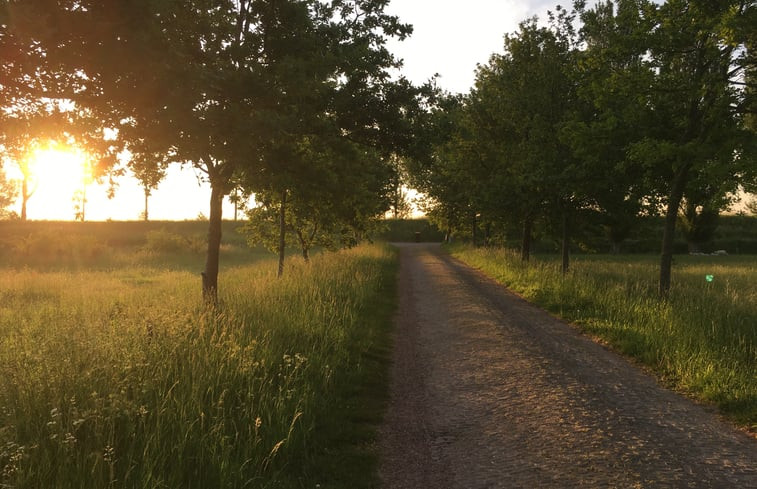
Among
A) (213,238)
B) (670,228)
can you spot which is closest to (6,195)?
(213,238)

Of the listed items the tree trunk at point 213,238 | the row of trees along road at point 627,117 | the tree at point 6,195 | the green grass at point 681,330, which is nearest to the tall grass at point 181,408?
the tree trunk at point 213,238

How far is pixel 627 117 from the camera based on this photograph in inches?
416

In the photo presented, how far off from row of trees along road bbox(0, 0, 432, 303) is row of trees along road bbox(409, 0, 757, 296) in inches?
76.1

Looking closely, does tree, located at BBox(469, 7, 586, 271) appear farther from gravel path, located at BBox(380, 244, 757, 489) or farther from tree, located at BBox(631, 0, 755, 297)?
gravel path, located at BBox(380, 244, 757, 489)

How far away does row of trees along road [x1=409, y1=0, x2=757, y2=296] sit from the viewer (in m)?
9.07

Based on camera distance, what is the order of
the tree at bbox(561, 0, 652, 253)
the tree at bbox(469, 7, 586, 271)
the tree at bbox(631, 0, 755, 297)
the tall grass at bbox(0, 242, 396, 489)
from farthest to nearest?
the tree at bbox(469, 7, 586, 271)
the tree at bbox(561, 0, 652, 253)
the tree at bbox(631, 0, 755, 297)
the tall grass at bbox(0, 242, 396, 489)

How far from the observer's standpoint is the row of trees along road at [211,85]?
6.30 metres

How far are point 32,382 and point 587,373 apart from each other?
699 cm

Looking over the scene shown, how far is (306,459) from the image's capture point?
13.5ft

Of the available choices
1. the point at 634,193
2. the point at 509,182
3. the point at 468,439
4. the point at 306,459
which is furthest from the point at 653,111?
the point at 306,459

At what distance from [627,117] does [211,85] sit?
958 centimetres

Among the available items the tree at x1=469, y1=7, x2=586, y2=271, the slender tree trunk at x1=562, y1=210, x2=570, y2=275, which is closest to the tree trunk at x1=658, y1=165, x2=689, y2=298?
the tree at x1=469, y1=7, x2=586, y2=271

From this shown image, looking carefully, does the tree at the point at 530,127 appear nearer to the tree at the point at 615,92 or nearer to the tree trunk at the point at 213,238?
the tree at the point at 615,92

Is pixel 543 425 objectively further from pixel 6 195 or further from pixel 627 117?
pixel 6 195
